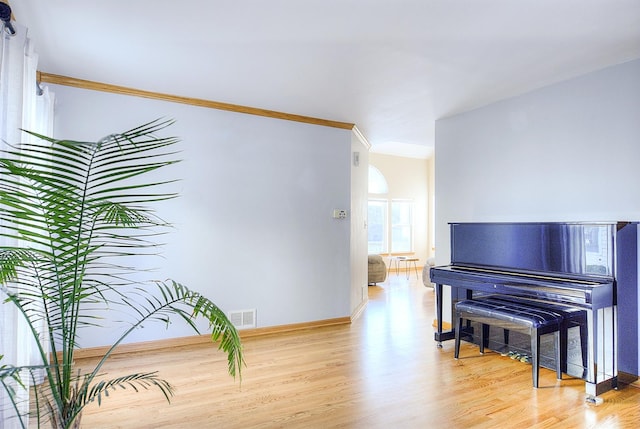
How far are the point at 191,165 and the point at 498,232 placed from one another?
10.0ft

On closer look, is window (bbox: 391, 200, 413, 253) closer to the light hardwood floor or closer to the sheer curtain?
the light hardwood floor

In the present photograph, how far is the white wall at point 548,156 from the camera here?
120 inches

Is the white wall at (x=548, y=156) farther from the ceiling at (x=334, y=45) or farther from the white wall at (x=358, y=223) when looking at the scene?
the white wall at (x=358, y=223)

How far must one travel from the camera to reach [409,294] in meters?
6.84

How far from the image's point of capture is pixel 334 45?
277 centimetres

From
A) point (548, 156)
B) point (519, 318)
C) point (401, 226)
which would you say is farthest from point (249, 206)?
point (401, 226)

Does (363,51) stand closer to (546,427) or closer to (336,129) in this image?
(336,129)

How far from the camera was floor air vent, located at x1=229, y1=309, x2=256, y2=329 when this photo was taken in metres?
4.21

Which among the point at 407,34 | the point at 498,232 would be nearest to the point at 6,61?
the point at 407,34

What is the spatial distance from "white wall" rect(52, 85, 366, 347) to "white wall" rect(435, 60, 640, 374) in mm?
1327

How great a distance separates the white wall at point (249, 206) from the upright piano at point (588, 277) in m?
1.75

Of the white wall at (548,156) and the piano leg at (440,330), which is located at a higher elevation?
the white wall at (548,156)

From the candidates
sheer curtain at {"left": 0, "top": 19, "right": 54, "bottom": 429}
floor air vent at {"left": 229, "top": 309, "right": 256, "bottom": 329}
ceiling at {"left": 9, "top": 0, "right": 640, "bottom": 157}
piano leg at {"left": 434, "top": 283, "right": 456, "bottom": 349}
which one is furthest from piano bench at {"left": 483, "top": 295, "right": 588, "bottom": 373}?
sheer curtain at {"left": 0, "top": 19, "right": 54, "bottom": 429}

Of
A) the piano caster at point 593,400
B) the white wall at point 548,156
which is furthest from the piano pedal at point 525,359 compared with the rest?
the white wall at point 548,156
